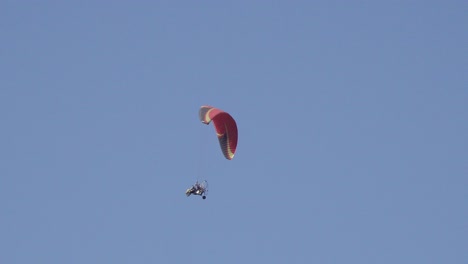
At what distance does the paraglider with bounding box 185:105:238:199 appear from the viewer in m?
73.9

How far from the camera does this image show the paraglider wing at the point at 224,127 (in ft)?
242

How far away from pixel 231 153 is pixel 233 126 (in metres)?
1.31

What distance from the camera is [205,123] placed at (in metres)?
72.9

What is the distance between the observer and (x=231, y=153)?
74.4 metres

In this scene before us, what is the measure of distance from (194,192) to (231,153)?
8.47ft

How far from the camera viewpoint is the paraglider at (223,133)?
243 ft

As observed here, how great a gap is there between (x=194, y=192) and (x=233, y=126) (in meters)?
3.68

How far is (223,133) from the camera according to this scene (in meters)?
74.8

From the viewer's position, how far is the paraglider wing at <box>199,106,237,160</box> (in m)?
73.8

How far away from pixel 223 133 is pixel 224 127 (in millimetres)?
385

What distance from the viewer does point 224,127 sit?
74.6 m
